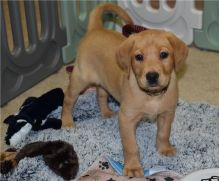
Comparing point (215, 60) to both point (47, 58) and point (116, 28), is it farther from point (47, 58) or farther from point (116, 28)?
point (47, 58)

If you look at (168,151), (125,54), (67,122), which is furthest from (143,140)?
(125,54)

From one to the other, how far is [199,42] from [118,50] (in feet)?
4.17

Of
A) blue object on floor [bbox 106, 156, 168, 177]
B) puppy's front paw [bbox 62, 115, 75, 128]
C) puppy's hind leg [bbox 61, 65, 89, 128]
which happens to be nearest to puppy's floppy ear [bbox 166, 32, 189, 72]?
blue object on floor [bbox 106, 156, 168, 177]

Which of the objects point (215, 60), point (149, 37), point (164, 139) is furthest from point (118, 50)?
point (215, 60)

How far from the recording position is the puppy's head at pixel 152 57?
1617 millimetres

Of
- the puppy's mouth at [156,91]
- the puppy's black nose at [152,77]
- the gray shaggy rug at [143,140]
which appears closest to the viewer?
the puppy's black nose at [152,77]

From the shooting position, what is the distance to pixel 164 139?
74.9 inches

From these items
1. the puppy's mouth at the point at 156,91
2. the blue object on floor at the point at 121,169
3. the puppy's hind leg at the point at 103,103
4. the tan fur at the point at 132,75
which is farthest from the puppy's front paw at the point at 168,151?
the puppy's hind leg at the point at 103,103

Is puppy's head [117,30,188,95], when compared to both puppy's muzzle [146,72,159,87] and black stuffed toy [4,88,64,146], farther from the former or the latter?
black stuffed toy [4,88,64,146]

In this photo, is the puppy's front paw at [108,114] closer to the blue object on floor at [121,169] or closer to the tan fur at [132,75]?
the tan fur at [132,75]

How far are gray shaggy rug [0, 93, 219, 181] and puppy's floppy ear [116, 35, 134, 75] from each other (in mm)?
404

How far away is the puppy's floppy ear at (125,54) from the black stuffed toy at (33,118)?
1.79 feet

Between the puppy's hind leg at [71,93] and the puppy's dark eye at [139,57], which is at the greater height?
the puppy's dark eye at [139,57]

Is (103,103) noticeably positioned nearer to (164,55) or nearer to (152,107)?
(152,107)
